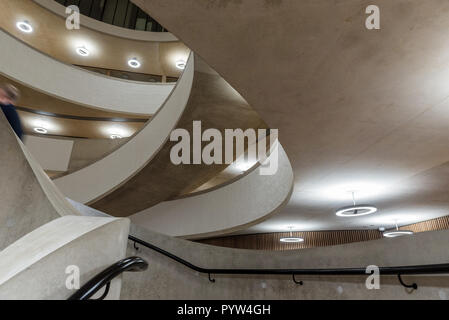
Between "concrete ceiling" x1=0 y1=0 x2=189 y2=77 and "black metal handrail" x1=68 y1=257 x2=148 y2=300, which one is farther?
"concrete ceiling" x1=0 y1=0 x2=189 y2=77

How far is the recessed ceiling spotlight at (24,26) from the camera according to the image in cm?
975

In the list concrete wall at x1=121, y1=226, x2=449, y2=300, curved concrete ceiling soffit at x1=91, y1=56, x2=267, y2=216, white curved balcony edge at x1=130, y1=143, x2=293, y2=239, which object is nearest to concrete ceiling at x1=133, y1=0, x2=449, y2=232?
white curved balcony edge at x1=130, y1=143, x2=293, y2=239

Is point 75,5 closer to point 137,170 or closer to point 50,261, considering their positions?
point 137,170

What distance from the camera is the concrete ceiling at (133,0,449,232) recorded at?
194cm

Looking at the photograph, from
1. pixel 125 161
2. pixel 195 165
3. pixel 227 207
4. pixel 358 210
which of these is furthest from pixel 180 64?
pixel 358 210

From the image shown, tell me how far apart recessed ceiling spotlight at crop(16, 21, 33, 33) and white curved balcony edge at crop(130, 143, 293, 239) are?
316 inches

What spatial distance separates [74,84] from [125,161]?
4453mm

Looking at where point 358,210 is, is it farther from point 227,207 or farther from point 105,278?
point 105,278

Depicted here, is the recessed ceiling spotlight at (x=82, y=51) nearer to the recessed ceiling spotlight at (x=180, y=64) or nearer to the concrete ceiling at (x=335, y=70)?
the recessed ceiling spotlight at (x=180, y=64)

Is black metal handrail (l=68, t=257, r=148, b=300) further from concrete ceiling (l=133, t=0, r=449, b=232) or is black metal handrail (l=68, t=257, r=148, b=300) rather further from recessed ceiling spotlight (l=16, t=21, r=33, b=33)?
recessed ceiling spotlight (l=16, t=21, r=33, b=33)

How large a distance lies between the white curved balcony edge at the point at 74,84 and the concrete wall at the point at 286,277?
24.6 feet

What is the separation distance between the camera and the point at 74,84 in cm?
952

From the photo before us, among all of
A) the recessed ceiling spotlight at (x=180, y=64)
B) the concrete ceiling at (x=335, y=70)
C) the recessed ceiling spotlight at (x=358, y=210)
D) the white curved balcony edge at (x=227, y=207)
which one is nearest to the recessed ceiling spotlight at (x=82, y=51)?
the recessed ceiling spotlight at (x=180, y=64)

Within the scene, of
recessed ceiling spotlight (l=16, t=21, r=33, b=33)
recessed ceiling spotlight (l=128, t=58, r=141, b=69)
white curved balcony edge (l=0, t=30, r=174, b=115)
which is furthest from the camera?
recessed ceiling spotlight (l=128, t=58, r=141, b=69)
